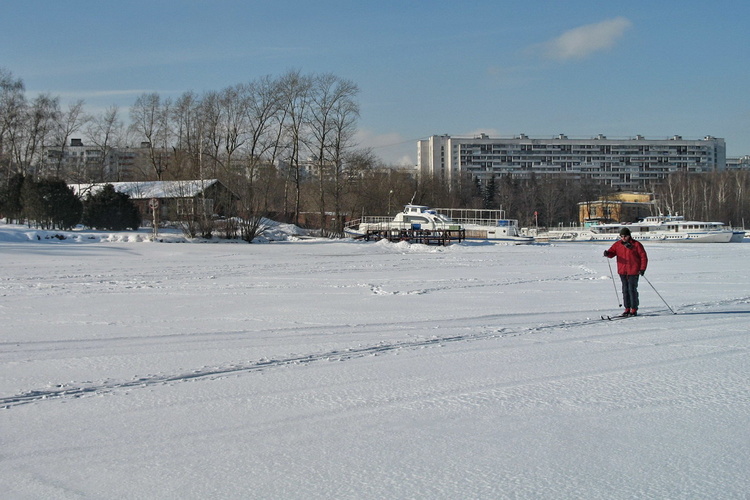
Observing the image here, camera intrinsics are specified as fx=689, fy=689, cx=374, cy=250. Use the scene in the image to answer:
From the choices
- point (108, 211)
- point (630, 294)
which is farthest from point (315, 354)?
point (108, 211)

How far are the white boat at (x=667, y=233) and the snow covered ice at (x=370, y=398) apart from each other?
4726 centimetres

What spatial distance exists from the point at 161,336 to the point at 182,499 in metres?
5.70

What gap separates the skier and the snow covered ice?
44 centimetres

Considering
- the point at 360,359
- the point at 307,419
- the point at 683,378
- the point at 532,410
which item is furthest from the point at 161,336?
the point at 683,378

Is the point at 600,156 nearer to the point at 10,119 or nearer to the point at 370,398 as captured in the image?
the point at 10,119

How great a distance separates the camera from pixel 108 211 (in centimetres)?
4378

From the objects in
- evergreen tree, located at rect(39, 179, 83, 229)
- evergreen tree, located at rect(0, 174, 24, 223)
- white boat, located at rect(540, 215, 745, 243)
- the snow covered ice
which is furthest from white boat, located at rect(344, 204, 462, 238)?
the snow covered ice

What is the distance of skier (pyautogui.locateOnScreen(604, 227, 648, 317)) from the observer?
11648 millimetres

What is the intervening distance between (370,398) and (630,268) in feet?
23.7

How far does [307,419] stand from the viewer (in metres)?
5.45

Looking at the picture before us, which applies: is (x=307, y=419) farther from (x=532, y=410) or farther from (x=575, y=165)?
(x=575, y=165)

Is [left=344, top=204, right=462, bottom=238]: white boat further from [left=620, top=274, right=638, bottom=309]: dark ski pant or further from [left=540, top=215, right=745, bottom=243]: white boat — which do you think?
[left=620, top=274, right=638, bottom=309]: dark ski pant

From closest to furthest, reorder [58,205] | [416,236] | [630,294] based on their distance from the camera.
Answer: [630,294] → [58,205] → [416,236]

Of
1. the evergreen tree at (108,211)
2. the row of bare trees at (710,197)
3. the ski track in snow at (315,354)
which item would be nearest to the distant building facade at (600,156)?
the row of bare trees at (710,197)
